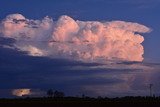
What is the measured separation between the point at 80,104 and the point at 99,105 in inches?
198

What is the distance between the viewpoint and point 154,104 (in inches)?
4616

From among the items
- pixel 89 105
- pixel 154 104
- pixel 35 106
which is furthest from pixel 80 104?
pixel 154 104

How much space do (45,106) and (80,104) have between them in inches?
333

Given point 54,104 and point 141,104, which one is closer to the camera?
point 141,104

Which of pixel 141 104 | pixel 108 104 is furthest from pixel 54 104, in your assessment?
pixel 141 104

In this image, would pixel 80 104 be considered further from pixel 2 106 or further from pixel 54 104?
pixel 2 106

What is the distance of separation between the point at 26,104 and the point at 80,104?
13075mm

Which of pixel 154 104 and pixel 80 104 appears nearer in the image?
pixel 154 104

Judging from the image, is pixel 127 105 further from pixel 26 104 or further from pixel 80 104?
pixel 26 104

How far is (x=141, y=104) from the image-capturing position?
11969cm

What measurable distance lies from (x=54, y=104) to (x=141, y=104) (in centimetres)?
2202

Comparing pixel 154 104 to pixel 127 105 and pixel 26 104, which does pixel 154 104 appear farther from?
pixel 26 104

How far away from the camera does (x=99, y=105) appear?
122625 mm

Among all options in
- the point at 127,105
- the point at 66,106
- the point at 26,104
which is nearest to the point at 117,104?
the point at 127,105
